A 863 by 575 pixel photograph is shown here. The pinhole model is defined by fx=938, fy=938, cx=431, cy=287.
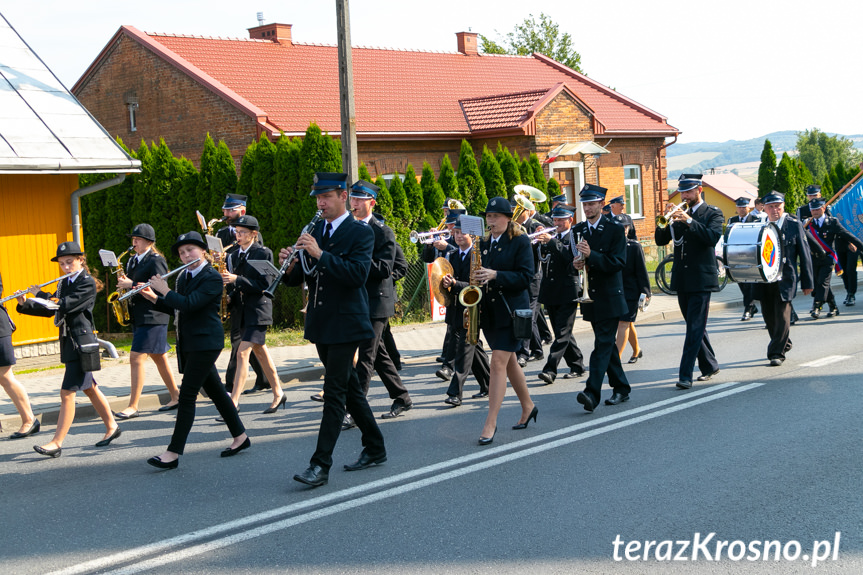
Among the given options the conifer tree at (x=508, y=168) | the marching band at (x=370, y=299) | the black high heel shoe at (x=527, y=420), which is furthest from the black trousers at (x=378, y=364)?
the conifer tree at (x=508, y=168)

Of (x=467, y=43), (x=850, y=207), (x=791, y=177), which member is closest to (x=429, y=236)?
(x=850, y=207)

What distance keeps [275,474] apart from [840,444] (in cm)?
405

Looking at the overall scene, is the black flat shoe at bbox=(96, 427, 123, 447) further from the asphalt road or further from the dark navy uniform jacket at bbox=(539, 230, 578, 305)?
the dark navy uniform jacket at bbox=(539, 230, 578, 305)

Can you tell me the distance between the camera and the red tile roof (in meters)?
25.6

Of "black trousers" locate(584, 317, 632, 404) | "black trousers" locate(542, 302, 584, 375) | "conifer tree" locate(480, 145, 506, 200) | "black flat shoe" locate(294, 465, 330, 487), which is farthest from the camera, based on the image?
"conifer tree" locate(480, 145, 506, 200)

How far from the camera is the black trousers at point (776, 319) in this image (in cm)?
1038

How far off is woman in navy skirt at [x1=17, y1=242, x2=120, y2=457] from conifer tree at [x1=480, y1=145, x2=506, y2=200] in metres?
13.1

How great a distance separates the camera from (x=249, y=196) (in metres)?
16.9

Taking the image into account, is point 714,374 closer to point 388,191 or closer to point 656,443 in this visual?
point 656,443

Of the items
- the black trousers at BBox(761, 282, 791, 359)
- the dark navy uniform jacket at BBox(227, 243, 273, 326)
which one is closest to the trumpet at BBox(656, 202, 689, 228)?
the black trousers at BBox(761, 282, 791, 359)

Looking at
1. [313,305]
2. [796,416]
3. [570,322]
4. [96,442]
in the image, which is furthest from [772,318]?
[96,442]

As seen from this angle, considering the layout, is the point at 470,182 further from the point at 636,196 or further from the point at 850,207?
the point at 636,196

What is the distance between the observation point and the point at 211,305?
281 inches

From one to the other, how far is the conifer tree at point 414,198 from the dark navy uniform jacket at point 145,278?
879cm
